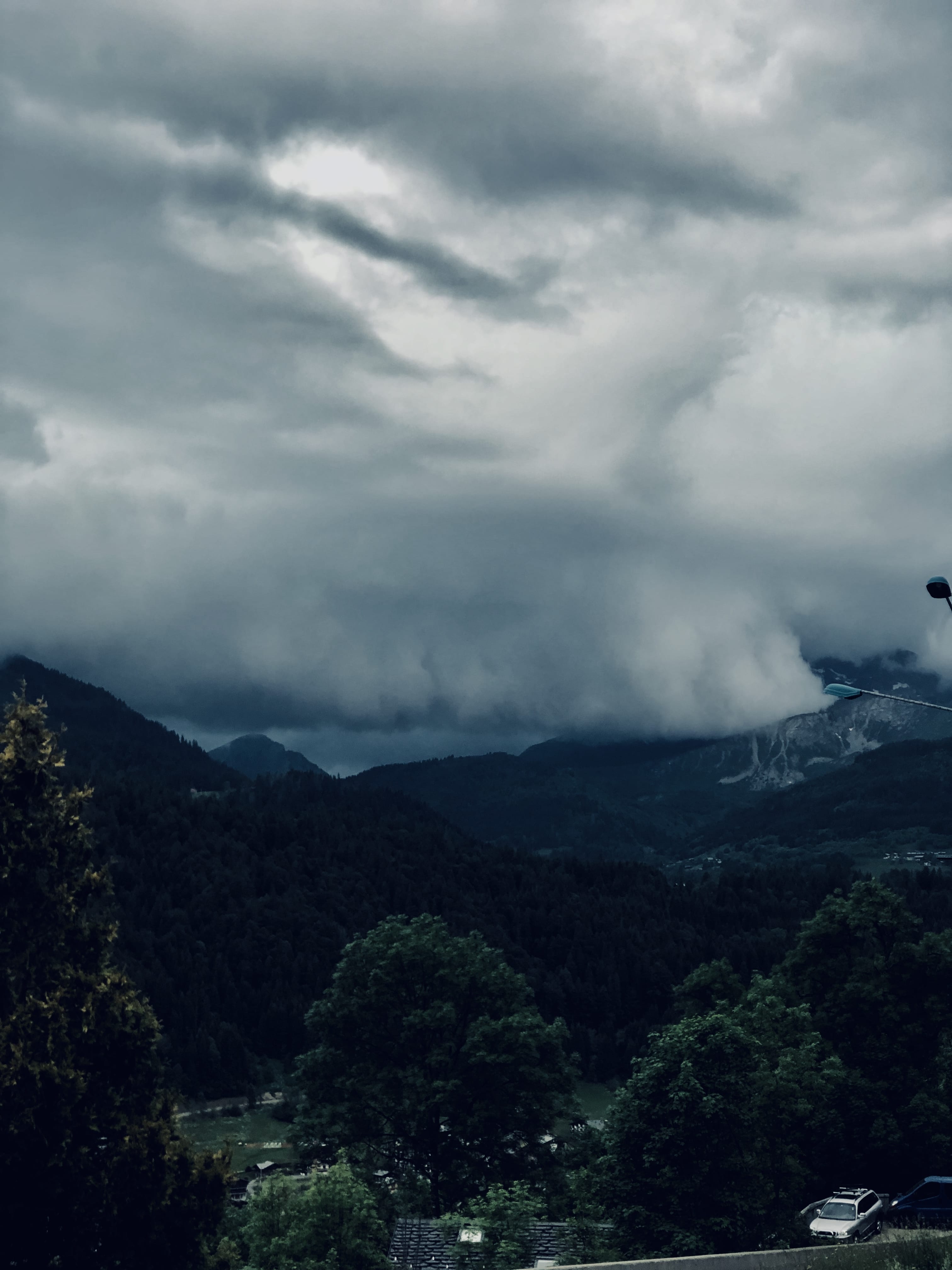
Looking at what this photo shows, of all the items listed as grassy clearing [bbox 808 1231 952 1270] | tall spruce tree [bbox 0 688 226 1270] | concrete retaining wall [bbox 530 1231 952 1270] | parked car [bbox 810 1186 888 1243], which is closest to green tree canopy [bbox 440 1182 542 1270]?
parked car [bbox 810 1186 888 1243]

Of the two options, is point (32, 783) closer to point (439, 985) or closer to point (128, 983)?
point (128, 983)

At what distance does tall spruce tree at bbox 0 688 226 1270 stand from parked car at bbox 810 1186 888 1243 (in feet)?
92.2

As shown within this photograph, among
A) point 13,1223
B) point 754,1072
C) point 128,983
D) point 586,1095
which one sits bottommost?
point 586,1095

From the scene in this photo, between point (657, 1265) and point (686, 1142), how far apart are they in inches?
947

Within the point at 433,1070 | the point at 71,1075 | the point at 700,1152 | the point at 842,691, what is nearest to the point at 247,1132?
the point at 433,1070

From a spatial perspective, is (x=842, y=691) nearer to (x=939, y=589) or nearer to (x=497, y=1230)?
(x=939, y=589)

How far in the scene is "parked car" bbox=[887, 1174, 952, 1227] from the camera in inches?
1930

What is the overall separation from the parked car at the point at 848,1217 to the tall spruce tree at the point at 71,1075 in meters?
28.1

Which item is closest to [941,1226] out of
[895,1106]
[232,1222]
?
[895,1106]

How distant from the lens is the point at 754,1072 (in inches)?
1873

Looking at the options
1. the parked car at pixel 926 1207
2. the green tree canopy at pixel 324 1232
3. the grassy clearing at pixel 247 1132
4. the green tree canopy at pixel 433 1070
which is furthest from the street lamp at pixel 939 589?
the grassy clearing at pixel 247 1132

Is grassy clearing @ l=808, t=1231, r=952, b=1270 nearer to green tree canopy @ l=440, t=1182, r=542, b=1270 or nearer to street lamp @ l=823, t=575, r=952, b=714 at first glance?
street lamp @ l=823, t=575, r=952, b=714

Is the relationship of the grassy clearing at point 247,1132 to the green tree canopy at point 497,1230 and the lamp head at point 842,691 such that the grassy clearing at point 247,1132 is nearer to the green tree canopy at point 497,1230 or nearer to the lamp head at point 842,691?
the green tree canopy at point 497,1230

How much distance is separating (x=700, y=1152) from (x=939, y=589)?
30355mm
